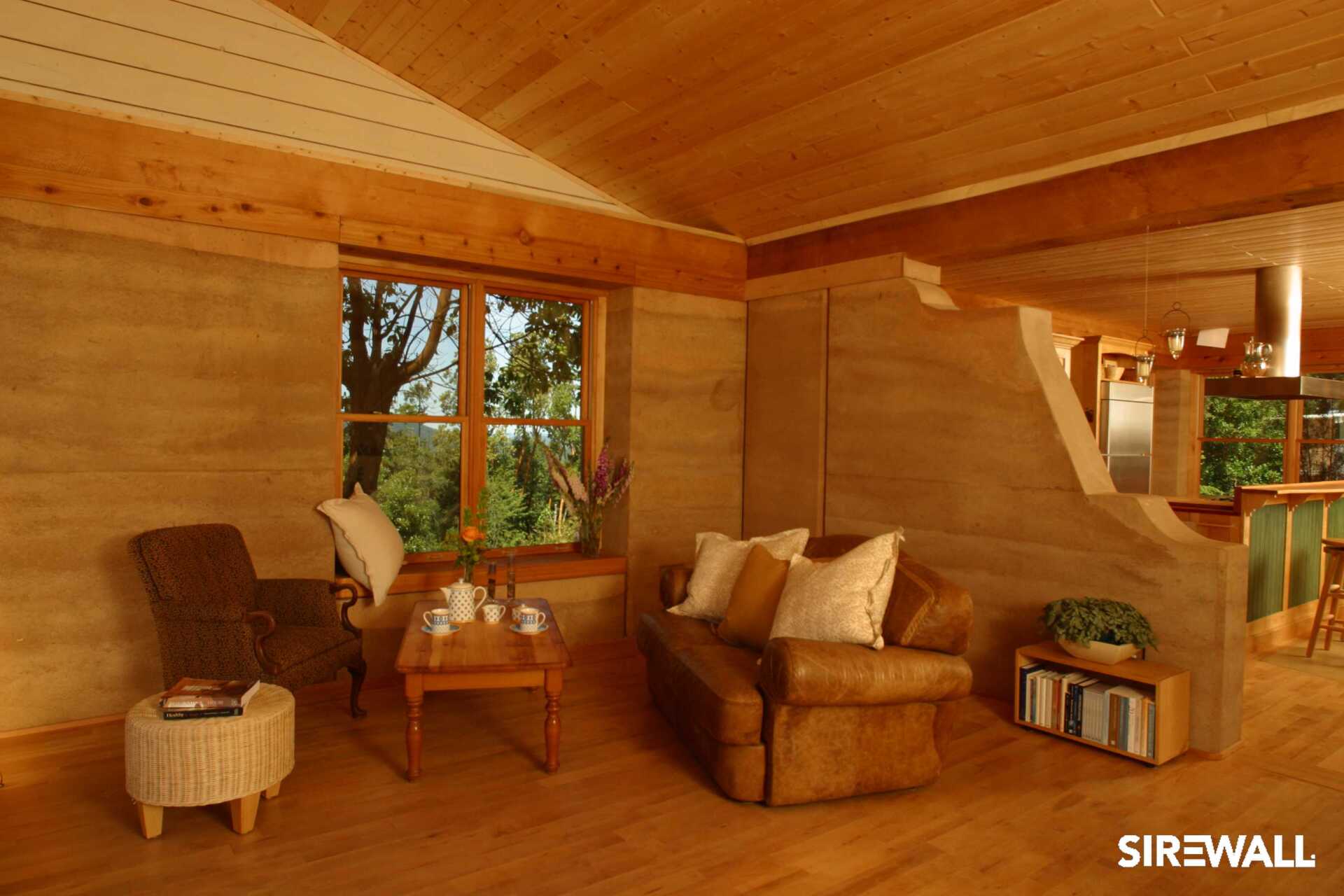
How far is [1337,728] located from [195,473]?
18.6ft

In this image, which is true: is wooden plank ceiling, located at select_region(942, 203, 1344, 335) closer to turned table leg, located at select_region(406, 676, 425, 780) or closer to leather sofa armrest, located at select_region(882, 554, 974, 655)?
leather sofa armrest, located at select_region(882, 554, 974, 655)

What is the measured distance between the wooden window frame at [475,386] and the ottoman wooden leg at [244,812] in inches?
80.4

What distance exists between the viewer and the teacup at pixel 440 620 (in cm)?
372

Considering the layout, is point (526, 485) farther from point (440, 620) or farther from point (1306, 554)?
point (1306, 554)

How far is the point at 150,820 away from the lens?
2896mm

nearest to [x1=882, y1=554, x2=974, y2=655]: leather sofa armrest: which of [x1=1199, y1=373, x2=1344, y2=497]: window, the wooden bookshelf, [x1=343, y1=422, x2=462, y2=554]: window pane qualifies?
the wooden bookshelf

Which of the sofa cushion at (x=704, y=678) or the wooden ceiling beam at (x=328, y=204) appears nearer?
the sofa cushion at (x=704, y=678)

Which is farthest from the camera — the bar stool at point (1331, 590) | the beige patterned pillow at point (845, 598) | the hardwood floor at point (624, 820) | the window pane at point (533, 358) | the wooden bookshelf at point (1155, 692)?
the bar stool at point (1331, 590)

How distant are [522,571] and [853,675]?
243cm

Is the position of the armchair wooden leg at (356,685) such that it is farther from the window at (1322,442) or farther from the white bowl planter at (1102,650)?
the window at (1322,442)

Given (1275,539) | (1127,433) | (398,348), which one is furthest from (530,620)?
(1127,433)

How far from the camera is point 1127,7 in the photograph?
308cm

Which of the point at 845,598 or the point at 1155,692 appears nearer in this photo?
the point at 845,598

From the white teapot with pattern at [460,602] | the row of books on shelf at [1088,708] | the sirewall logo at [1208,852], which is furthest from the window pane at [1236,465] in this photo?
the white teapot with pattern at [460,602]
